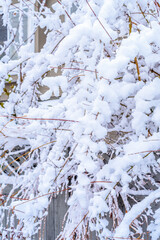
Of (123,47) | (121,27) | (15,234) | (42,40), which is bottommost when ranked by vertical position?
(15,234)

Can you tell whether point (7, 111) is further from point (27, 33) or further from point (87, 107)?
point (27, 33)

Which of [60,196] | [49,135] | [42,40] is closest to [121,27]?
[49,135]

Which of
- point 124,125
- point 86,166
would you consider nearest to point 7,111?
point 124,125

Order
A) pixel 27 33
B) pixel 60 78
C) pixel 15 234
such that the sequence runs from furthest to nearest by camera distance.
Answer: pixel 27 33 < pixel 15 234 < pixel 60 78

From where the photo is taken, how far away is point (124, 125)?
182 centimetres

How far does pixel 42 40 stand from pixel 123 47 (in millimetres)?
4406

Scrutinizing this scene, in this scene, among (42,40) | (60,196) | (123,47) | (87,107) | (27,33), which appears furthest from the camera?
(27,33)

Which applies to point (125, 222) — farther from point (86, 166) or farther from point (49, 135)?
point (49, 135)

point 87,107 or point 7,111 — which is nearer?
point 87,107

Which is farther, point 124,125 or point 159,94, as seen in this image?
point 124,125

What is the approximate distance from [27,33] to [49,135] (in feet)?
14.3

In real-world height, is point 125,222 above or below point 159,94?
below

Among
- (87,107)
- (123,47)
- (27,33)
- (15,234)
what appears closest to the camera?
(123,47)

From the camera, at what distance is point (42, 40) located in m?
5.56
